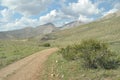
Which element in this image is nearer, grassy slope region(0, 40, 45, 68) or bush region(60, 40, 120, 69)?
bush region(60, 40, 120, 69)

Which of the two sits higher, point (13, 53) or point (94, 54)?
point (94, 54)

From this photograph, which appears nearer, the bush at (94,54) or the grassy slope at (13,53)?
the bush at (94,54)

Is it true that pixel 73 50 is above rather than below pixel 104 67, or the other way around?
above

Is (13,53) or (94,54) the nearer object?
(94,54)

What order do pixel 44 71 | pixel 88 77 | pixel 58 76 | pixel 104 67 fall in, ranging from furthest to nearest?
1. pixel 44 71
2. pixel 104 67
3. pixel 58 76
4. pixel 88 77

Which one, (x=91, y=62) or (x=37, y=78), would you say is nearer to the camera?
(x=37, y=78)

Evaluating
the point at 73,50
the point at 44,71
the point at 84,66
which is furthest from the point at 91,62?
the point at 44,71

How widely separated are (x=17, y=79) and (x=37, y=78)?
123 centimetres

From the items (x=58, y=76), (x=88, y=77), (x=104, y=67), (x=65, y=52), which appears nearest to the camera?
(x=88, y=77)

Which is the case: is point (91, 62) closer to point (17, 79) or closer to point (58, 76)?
point (58, 76)

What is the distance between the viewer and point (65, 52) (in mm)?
21656

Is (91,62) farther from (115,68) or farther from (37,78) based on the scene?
(37,78)

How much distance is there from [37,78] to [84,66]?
3598mm

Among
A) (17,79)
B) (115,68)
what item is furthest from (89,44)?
(17,79)
